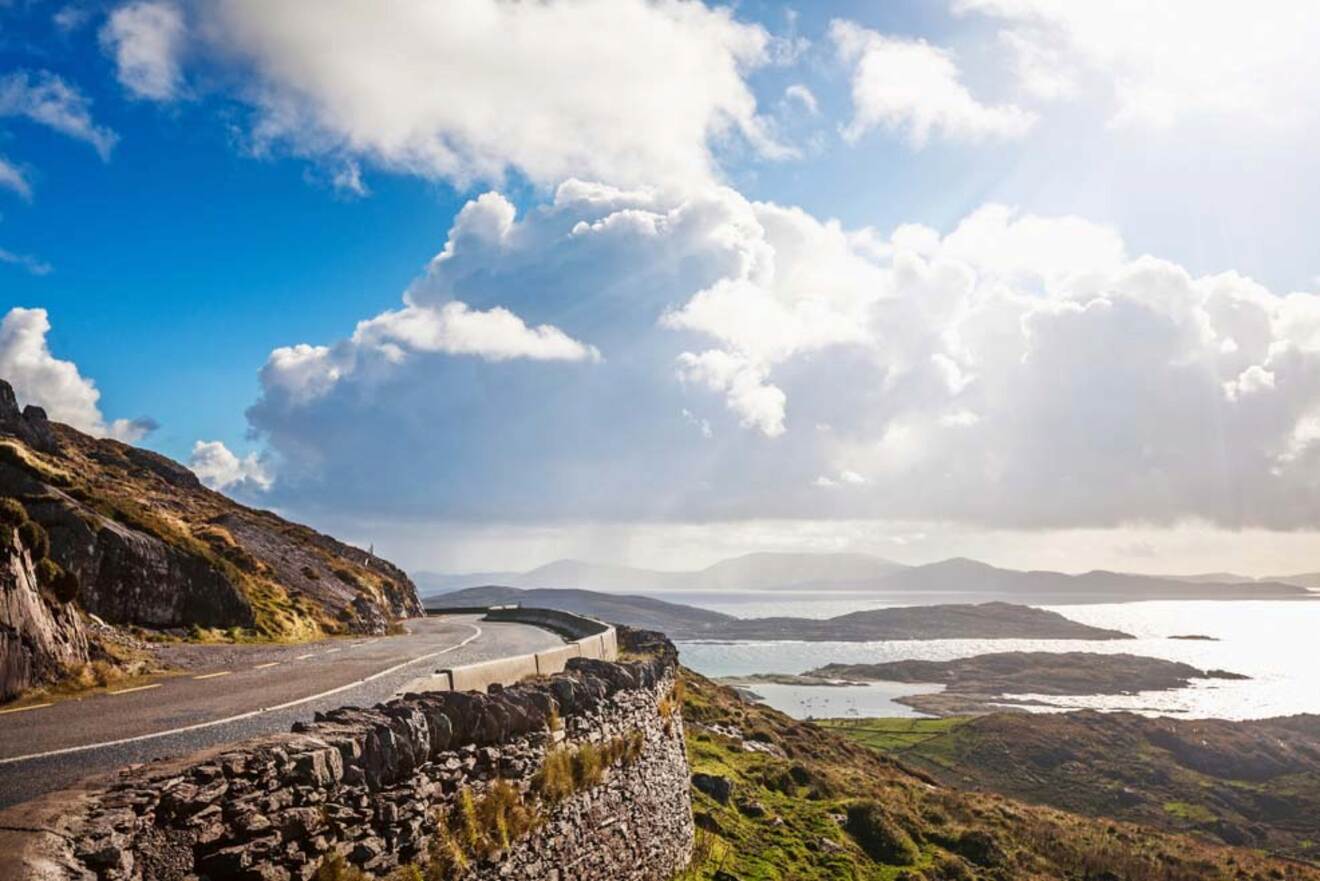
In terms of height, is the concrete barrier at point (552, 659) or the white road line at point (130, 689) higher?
the white road line at point (130, 689)

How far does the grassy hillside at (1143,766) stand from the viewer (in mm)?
75500

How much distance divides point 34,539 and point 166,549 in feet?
34.1

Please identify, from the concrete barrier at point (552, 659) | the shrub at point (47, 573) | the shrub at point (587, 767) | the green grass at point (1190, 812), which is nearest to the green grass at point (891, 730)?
the green grass at point (1190, 812)

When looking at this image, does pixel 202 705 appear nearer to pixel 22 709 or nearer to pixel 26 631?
pixel 22 709

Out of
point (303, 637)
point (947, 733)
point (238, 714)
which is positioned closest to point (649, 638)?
point (303, 637)

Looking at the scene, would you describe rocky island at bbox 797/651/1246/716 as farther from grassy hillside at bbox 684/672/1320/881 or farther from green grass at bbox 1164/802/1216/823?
grassy hillside at bbox 684/672/1320/881

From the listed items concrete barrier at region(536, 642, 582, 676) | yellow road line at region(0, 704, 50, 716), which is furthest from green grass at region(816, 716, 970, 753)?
yellow road line at region(0, 704, 50, 716)

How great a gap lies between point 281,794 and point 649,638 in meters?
24.8

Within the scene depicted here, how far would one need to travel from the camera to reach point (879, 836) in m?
33.2

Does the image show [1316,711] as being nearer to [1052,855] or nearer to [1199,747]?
[1199,747]

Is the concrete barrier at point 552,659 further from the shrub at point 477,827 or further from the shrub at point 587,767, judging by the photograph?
the shrub at point 477,827

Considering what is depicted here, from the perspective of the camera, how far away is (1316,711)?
151000 mm

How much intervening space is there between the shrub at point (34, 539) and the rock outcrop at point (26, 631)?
1.29 feet

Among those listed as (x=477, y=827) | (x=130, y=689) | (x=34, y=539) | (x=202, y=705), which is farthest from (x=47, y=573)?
(x=477, y=827)
